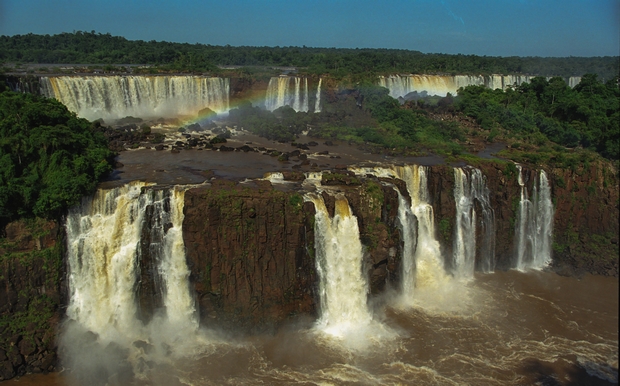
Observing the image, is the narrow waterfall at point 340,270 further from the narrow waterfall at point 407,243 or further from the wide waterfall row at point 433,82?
the wide waterfall row at point 433,82

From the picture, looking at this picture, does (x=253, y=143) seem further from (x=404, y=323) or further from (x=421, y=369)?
(x=421, y=369)

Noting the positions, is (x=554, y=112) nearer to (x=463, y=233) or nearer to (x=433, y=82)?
(x=433, y=82)

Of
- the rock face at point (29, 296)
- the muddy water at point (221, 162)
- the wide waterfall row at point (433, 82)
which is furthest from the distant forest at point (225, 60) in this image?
the rock face at point (29, 296)

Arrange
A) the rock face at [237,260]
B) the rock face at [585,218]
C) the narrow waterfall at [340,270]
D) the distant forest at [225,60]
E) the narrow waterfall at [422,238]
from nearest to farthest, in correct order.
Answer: the rock face at [237,260] < the narrow waterfall at [340,270] < the narrow waterfall at [422,238] < the rock face at [585,218] < the distant forest at [225,60]

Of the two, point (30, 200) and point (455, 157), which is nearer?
point (30, 200)

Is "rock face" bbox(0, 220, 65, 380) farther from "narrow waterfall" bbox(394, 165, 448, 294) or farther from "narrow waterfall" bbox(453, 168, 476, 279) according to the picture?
"narrow waterfall" bbox(453, 168, 476, 279)

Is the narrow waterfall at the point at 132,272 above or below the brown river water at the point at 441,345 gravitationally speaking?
above

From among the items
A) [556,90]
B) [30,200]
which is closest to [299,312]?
[30,200]
